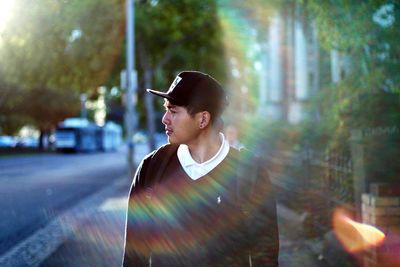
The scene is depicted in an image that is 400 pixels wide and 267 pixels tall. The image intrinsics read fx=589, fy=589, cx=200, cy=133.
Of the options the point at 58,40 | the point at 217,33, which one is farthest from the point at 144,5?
the point at 58,40

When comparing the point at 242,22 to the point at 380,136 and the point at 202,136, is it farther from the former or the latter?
the point at 202,136

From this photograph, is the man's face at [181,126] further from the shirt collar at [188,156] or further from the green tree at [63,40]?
the green tree at [63,40]

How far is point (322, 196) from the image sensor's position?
8.16 m

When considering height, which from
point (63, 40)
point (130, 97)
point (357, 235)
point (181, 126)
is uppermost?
point (63, 40)

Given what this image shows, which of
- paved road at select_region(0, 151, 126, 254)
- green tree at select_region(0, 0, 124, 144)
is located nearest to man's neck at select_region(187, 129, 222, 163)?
paved road at select_region(0, 151, 126, 254)

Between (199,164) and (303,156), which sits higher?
(199,164)

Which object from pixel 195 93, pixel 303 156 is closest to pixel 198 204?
pixel 195 93

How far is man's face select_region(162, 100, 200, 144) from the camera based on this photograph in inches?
106

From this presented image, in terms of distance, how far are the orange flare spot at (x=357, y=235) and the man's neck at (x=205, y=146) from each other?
120 inches

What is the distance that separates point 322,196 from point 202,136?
5738 millimetres

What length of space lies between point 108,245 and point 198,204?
195 inches

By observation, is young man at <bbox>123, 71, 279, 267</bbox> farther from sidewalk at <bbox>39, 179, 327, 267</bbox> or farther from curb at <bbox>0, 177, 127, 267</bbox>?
curb at <bbox>0, 177, 127, 267</bbox>

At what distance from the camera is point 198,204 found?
2617 millimetres

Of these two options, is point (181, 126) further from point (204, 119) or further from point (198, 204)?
point (198, 204)
